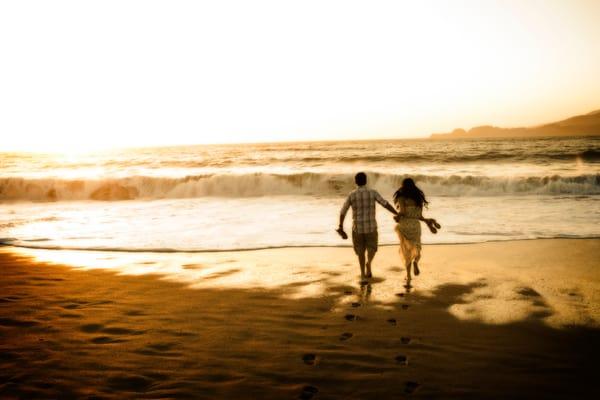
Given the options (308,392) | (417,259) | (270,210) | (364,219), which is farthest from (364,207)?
(270,210)

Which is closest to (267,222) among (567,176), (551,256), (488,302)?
(551,256)

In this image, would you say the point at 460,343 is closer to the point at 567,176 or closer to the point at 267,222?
the point at 267,222

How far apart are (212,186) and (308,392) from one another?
84.7 ft

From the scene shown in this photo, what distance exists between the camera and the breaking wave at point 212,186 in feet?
88.1

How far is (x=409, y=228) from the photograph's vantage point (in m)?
7.71

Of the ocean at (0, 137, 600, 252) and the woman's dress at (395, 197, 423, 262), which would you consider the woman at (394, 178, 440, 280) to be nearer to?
the woman's dress at (395, 197, 423, 262)

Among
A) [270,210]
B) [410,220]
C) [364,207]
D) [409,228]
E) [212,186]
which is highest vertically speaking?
[364,207]

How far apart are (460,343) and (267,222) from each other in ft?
34.0

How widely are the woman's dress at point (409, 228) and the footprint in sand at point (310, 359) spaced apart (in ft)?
11.7

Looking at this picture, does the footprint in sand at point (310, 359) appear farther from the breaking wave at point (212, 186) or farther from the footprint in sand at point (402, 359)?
the breaking wave at point (212, 186)

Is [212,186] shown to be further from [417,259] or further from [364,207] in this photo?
[417,259]

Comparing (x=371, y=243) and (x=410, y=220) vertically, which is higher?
(x=410, y=220)

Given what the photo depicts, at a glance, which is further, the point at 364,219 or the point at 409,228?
the point at 364,219

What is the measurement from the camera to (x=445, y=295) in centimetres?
660
